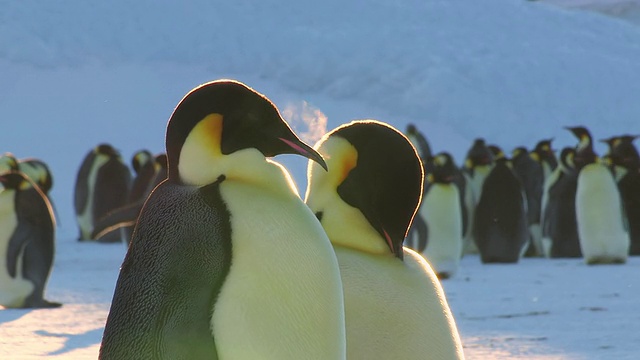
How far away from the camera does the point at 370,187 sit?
2.48 m

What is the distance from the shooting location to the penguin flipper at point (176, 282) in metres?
2.07

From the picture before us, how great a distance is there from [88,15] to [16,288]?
16.3 m

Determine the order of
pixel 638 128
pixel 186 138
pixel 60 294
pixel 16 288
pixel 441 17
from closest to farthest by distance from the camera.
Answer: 1. pixel 186 138
2. pixel 16 288
3. pixel 60 294
4. pixel 638 128
5. pixel 441 17

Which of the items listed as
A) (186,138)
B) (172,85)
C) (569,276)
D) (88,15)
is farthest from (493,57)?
(186,138)

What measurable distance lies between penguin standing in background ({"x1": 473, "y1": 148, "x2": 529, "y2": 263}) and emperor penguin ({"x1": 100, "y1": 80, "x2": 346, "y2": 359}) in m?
7.46

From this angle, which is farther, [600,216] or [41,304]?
[600,216]

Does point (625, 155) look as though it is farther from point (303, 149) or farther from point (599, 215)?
point (303, 149)

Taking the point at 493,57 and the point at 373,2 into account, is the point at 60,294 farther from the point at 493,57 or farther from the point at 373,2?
the point at 373,2

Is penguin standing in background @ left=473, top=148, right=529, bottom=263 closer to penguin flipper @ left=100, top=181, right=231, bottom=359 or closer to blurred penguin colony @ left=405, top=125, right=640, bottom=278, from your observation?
blurred penguin colony @ left=405, top=125, right=640, bottom=278

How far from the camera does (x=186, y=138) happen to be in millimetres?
2160

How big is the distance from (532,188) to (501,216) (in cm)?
179

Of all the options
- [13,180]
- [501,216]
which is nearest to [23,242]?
[13,180]

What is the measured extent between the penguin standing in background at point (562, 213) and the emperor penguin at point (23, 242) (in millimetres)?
4645

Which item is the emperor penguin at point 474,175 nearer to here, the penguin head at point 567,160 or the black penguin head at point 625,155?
the penguin head at point 567,160
